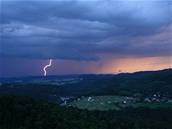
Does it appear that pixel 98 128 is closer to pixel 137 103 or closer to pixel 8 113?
pixel 8 113

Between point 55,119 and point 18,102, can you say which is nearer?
point 55,119

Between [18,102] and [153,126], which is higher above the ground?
[18,102]

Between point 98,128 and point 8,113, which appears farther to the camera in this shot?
point 8,113

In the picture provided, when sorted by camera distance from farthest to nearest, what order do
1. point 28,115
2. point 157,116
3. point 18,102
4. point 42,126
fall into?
1. point 157,116
2. point 18,102
3. point 28,115
4. point 42,126

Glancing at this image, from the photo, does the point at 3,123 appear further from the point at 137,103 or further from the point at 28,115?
the point at 137,103

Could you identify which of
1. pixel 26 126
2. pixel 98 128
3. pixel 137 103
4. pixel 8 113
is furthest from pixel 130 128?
pixel 137 103

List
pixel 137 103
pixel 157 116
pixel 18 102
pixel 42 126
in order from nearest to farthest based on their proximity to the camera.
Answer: pixel 42 126 < pixel 18 102 < pixel 157 116 < pixel 137 103

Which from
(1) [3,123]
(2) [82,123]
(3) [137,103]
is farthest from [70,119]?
(3) [137,103]

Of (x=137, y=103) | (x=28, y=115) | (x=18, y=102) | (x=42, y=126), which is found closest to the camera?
(x=42, y=126)

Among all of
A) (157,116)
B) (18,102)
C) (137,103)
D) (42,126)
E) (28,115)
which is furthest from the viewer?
(137,103)
